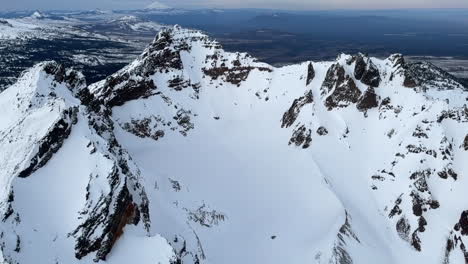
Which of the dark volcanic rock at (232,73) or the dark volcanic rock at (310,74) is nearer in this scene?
the dark volcanic rock at (310,74)

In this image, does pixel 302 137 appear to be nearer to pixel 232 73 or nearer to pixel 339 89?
pixel 339 89

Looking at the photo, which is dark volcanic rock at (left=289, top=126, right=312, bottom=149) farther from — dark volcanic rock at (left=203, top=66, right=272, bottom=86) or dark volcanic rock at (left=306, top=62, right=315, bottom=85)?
dark volcanic rock at (left=203, top=66, right=272, bottom=86)

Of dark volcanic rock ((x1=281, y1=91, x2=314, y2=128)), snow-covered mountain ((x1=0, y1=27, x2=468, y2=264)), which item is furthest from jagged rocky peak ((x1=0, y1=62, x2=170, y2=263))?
dark volcanic rock ((x1=281, y1=91, x2=314, y2=128))

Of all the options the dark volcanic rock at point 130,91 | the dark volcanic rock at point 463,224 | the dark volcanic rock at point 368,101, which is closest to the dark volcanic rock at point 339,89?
the dark volcanic rock at point 368,101

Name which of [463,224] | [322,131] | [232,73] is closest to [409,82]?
[322,131]

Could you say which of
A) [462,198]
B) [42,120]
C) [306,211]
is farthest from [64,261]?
[462,198]

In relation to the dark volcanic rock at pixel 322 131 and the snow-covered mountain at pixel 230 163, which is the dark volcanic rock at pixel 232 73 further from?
the dark volcanic rock at pixel 322 131

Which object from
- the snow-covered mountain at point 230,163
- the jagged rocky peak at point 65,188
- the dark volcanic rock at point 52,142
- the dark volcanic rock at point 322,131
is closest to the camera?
the jagged rocky peak at point 65,188
